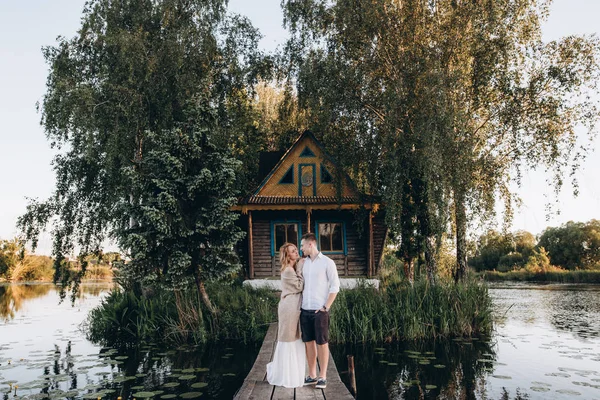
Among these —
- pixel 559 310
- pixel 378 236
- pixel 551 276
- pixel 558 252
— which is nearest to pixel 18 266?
pixel 378 236

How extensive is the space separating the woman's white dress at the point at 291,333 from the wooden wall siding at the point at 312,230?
47.0 feet

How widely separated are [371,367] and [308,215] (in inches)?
379

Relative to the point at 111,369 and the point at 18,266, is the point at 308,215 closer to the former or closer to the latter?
the point at 111,369

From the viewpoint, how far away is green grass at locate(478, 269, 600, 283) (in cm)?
3334

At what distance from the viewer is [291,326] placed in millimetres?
6117

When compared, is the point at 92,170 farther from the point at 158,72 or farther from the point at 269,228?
the point at 269,228

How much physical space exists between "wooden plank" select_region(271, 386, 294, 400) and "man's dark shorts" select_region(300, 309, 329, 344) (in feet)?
2.20

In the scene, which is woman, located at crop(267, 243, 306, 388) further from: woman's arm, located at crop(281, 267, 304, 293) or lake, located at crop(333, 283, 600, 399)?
lake, located at crop(333, 283, 600, 399)

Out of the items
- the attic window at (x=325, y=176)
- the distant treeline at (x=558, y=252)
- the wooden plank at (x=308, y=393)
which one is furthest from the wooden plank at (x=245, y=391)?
the distant treeline at (x=558, y=252)

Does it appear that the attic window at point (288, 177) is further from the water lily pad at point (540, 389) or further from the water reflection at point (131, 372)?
the water lily pad at point (540, 389)

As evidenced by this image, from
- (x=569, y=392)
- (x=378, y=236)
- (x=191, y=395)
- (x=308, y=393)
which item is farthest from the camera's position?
(x=378, y=236)

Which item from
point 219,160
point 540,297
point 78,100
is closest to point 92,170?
point 78,100

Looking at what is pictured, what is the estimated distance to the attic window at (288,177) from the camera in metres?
20.3

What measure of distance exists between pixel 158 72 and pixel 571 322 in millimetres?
15832
